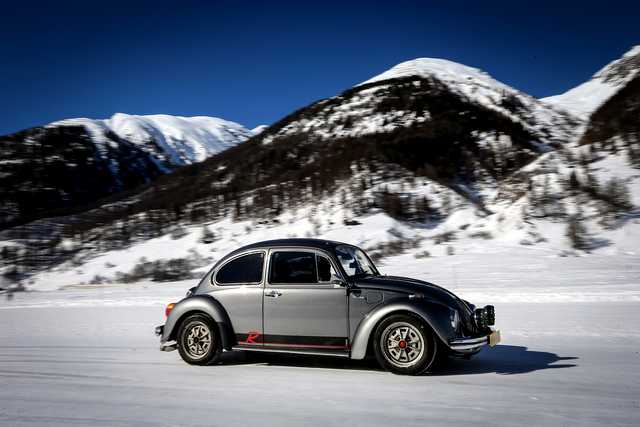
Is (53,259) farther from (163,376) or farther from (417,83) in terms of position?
(417,83)

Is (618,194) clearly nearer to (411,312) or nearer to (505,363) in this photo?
(505,363)

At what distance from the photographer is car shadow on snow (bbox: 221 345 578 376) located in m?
6.43

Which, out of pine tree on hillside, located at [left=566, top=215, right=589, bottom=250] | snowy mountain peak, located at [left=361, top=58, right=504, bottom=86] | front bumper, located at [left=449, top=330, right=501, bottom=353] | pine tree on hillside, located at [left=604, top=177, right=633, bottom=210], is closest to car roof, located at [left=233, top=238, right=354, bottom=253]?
front bumper, located at [left=449, top=330, right=501, bottom=353]

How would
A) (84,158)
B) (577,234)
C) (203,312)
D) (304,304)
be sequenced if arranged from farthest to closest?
(84,158)
(577,234)
(203,312)
(304,304)

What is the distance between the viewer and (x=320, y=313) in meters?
6.51

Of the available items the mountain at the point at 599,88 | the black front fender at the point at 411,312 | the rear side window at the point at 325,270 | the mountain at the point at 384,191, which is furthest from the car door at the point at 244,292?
the mountain at the point at 599,88

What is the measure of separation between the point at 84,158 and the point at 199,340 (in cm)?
10997

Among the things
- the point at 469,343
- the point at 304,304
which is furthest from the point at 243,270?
the point at 469,343

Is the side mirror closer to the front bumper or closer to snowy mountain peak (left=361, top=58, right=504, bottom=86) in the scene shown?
the front bumper

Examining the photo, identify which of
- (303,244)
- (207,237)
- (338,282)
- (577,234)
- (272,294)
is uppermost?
(207,237)

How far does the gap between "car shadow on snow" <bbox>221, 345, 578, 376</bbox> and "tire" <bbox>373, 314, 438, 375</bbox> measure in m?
0.29

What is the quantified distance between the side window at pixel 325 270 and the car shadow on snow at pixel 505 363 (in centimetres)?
172

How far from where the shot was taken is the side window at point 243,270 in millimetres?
7043

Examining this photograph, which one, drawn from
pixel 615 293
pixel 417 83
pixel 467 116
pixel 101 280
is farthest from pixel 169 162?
pixel 615 293
